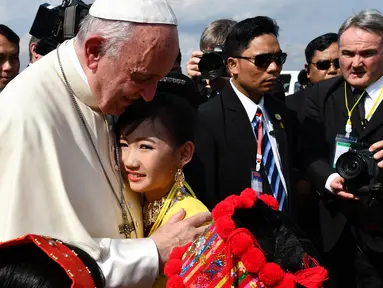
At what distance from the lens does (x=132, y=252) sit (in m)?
2.18

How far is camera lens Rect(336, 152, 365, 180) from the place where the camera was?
11.6ft

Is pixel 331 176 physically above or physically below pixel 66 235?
below

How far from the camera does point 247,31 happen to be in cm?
434

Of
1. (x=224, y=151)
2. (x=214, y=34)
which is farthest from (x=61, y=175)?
(x=214, y=34)

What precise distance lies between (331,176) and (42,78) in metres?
2.36

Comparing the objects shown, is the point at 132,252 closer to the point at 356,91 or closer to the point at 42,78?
the point at 42,78

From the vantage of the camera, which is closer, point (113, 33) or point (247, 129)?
point (113, 33)

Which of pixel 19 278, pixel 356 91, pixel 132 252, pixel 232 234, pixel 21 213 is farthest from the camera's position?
pixel 356 91

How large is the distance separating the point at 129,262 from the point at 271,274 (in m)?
0.68

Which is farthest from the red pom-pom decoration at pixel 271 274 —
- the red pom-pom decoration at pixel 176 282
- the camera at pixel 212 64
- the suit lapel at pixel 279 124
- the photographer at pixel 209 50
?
the photographer at pixel 209 50

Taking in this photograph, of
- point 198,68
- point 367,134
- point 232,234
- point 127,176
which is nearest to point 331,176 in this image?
point 367,134

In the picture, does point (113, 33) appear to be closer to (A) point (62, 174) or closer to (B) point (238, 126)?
(A) point (62, 174)

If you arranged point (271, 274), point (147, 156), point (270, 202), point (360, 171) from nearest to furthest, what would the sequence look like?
point (271, 274) → point (270, 202) → point (147, 156) → point (360, 171)

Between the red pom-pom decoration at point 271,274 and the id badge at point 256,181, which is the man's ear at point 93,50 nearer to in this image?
the red pom-pom decoration at point 271,274
